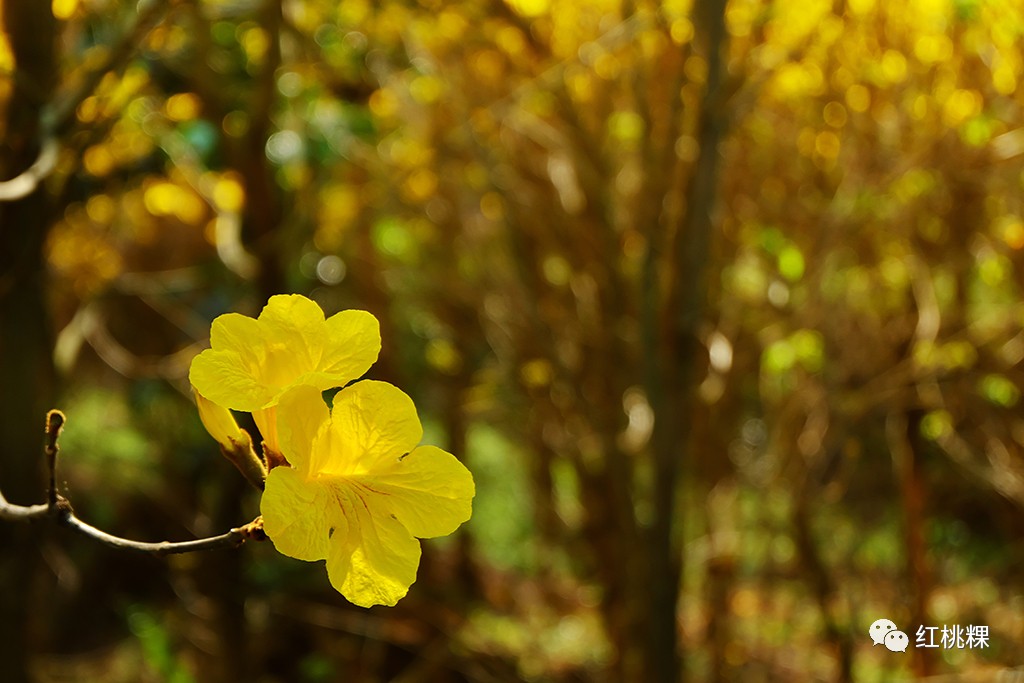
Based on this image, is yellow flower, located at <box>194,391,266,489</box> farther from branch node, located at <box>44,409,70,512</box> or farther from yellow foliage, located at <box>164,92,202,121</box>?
yellow foliage, located at <box>164,92,202,121</box>

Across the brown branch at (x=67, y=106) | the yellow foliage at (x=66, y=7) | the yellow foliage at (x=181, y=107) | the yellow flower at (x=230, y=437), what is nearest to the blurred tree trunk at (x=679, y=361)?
the brown branch at (x=67, y=106)

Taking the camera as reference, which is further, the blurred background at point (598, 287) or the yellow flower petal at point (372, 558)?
the blurred background at point (598, 287)

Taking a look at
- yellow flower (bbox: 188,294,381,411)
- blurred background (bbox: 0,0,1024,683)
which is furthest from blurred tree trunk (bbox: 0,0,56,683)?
yellow flower (bbox: 188,294,381,411)

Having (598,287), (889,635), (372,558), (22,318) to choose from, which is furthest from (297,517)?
(889,635)

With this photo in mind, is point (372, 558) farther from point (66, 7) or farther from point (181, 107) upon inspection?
point (181, 107)

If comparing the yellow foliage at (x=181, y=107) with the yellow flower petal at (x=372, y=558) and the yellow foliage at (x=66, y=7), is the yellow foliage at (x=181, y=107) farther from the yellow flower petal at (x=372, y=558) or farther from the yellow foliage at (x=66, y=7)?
the yellow flower petal at (x=372, y=558)

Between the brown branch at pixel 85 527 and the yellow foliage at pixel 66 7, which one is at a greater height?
the yellow foliage at pixel 66 7

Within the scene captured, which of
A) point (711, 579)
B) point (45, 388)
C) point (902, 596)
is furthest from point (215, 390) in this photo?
point (902, 596)
